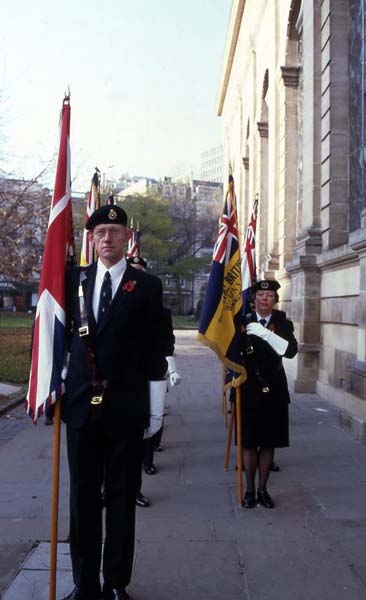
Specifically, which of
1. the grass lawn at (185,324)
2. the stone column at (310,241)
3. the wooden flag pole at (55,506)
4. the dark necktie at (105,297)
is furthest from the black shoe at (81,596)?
the grass lawn at (185,324)

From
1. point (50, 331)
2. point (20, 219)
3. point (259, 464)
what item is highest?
point (20, 219)

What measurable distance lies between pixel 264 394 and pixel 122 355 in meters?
2.24

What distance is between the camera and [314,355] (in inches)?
463

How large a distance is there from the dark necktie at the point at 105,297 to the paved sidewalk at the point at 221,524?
5.49 ft

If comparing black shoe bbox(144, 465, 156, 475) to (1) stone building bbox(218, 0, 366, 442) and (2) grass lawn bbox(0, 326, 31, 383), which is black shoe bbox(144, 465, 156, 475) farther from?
(2) grass lawn bbox(0, 326, 31, 383)

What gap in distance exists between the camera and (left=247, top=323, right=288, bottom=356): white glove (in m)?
5.23

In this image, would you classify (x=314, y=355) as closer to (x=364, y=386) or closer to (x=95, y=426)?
(x=364, y=386)

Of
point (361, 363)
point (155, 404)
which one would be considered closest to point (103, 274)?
point (155, 404)

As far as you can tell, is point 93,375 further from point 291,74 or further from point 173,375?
point 291,74

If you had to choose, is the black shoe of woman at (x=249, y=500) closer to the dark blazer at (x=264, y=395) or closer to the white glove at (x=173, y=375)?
the dark blazer at (x=264, y=395)

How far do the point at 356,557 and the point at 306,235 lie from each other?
28.0 ft

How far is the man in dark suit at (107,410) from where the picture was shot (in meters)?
3.25

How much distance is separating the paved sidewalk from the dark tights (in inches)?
9.5

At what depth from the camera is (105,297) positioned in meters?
3.36
